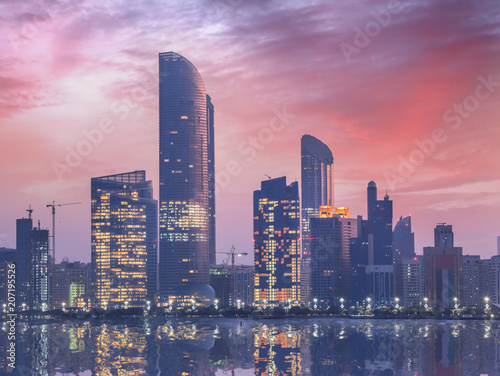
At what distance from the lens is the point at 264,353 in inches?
5856

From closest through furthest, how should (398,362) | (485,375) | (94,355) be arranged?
(485,375)
(398,362)
(94,355)

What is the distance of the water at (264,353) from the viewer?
12812cm

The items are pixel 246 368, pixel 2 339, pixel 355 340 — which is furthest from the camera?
pixel 2 339

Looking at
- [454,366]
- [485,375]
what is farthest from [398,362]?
[485,375]

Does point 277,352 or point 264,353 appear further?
point 277,352

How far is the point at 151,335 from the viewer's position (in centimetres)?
19338

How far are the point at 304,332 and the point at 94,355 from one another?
66343 millimetres

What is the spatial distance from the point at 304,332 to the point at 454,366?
68.6m

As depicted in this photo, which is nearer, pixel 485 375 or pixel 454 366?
pixel 485 375

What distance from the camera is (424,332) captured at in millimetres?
196250

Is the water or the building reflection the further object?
the water

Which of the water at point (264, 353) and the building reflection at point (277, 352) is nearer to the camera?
the building reflection at point (277, 352)

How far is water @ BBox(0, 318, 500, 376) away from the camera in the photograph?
128 m

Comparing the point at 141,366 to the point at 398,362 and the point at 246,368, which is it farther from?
the point at 398,362
